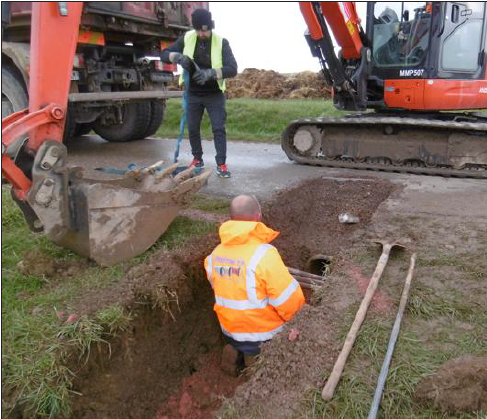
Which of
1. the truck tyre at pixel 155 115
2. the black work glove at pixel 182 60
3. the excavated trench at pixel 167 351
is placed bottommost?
the excavated trench at pixel 167 351

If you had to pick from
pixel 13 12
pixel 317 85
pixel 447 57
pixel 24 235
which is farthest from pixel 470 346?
pixel 317 85

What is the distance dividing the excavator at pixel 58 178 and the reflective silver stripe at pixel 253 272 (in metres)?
1.14

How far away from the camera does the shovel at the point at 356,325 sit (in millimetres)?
2336

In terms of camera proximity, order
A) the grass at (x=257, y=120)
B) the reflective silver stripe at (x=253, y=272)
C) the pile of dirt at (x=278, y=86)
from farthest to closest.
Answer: the pile of dirt at (x=278, y=86) → the grass at (x=257, y=120) → the reflective silver stripe at (x=253, y=272)

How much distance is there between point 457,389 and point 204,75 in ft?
14.7

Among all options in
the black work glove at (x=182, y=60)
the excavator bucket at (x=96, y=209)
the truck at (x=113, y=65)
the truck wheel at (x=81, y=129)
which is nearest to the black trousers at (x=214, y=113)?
the black work glove at (x=182, y=60)

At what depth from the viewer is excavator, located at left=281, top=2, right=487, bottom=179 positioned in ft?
22.5

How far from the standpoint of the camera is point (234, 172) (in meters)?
6.90

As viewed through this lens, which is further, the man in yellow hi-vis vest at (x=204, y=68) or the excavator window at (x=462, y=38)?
the excavator window at (x=462, y=38)

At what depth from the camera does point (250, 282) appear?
3.07 metres

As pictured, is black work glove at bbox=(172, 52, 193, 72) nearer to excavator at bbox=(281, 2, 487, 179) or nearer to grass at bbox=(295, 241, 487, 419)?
excavator at bbox=(281, 2, 487, 179)

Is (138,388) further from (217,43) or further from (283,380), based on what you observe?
(217,43)

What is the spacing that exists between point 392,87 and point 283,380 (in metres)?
5.96

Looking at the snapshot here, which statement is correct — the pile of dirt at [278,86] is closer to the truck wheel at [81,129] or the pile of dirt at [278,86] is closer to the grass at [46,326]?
the truck wheel at [81,129]
